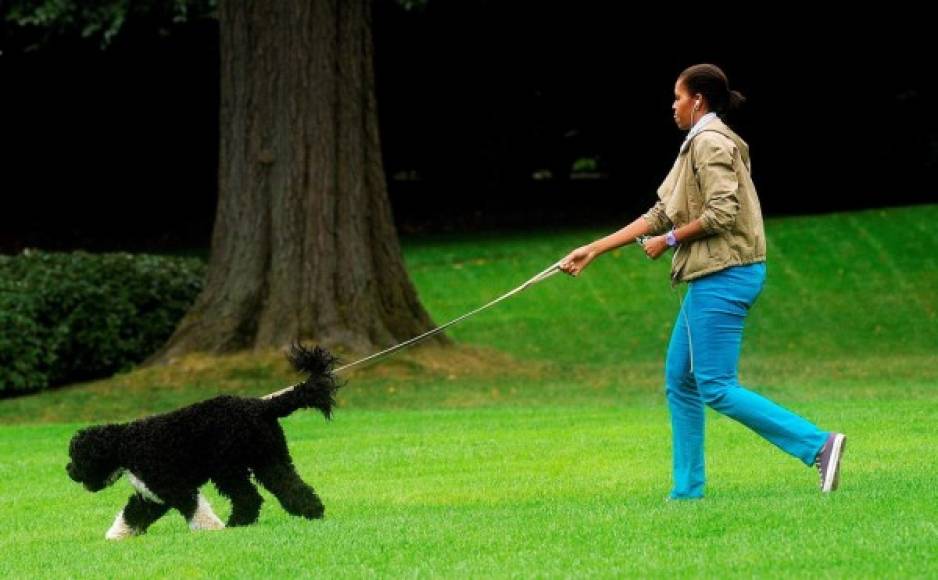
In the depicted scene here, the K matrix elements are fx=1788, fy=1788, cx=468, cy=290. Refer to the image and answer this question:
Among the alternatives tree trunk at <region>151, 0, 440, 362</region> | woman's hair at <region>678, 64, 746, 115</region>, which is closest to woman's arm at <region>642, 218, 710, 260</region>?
woman's hair at <region>678, 64, 746, 115</region>

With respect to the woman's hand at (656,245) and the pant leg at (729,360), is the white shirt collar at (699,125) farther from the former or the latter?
the pant leg at (729,360)

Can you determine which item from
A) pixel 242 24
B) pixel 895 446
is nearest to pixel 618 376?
pixel 242 24

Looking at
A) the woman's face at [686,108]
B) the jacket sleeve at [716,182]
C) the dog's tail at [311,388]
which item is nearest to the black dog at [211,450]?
the dog's tail at [311,388]

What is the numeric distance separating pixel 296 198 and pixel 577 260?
375 inches

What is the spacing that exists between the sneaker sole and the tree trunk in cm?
944

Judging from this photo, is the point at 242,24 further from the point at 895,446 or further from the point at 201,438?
the point at 201,438

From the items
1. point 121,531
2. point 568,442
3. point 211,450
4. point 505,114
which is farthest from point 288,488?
point 505,114

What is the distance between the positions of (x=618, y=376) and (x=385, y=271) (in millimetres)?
2580

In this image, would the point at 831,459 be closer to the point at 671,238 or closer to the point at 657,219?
the point at 671,238

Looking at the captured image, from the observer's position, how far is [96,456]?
314 inches

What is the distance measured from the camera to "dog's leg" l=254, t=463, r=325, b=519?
26.1 feet

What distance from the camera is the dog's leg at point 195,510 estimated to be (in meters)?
7.96

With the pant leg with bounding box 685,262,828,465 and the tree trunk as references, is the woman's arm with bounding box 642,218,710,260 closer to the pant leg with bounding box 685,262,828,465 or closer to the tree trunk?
the pant leg with bounding box 685,262,828,465

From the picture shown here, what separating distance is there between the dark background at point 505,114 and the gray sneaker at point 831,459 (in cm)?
2356
